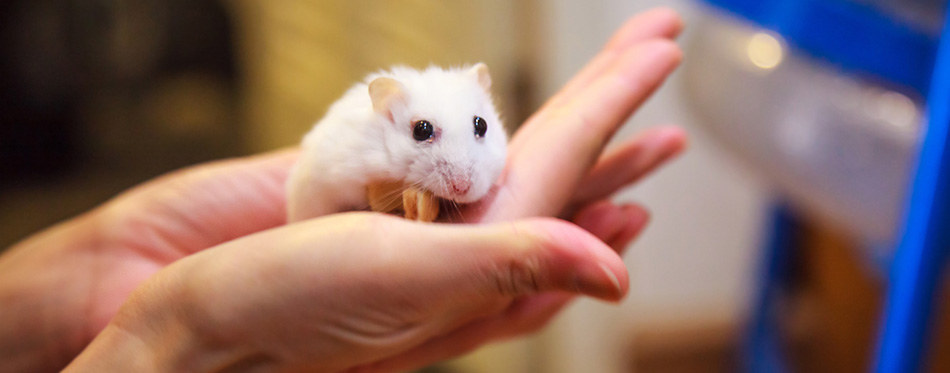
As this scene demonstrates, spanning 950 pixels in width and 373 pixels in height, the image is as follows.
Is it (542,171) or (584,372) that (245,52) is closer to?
(584,372)

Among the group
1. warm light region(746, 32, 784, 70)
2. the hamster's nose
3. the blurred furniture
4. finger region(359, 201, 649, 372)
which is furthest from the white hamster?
warm light region(746, 32, 784, 70)

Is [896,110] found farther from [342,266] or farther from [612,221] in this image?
[342,266]

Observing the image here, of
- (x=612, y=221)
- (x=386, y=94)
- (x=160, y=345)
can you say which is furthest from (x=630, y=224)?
(x=160, y=345)

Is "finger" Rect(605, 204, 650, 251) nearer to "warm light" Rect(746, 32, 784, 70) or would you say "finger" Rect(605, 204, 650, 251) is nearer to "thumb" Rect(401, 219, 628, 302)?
"thumb" Rect(401, 219, 628, 302)

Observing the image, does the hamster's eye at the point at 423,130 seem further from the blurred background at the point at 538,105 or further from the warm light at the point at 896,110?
the warm light at the point at 896,110

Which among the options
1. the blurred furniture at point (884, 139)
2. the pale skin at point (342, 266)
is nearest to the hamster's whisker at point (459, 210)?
the pale skin at point (342, 266)
